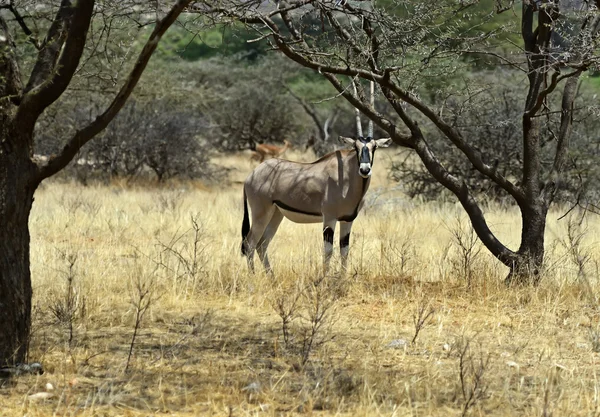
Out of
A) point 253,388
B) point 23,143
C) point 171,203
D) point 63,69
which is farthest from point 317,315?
point 171,203

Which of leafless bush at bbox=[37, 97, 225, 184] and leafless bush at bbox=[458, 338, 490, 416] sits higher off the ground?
leafless bush at bbox=[37, 97, 225, 184]

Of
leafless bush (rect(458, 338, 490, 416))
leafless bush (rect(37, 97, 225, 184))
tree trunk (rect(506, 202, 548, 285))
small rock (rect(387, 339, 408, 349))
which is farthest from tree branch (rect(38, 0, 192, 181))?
leafless bush (rect(37, 97, 225, 184))

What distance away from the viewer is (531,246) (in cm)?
804

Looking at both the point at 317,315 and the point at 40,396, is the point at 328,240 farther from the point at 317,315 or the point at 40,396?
the point at 40,396

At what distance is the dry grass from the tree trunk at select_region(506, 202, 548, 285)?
0.64 feet

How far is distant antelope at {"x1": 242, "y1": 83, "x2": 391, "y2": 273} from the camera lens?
8977 mm

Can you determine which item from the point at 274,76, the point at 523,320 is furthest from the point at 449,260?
the point at 274,76

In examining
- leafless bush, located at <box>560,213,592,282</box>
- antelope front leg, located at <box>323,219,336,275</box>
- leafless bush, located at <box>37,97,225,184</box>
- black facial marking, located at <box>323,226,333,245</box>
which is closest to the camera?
leafless bush, located at <box>560,213,592,282</box>

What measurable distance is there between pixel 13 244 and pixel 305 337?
1979 mm

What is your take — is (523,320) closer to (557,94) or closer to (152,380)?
(152,380)

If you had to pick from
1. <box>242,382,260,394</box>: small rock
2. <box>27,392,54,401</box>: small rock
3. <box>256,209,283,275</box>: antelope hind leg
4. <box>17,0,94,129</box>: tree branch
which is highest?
<box>17,0,94,129</box>: tree branch

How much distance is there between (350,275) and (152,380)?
3368 mm

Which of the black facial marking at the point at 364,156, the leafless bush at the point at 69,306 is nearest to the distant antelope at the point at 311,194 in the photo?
the black facial marking at the point at 364,156

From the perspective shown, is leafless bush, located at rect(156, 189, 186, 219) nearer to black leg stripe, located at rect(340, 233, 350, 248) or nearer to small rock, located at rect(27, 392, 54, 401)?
black leg stripe, located at rect(340, 233, 350, 248)
